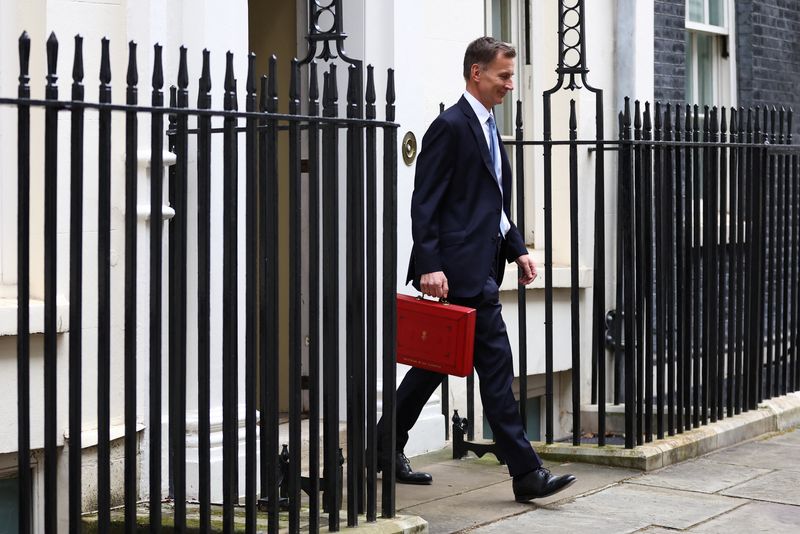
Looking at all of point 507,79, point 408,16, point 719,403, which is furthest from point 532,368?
point 507,79

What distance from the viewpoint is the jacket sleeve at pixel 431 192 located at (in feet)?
18.6

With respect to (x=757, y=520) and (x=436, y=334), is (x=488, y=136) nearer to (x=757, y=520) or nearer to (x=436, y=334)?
(x=436, y=334)

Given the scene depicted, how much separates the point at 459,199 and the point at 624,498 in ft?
4.97

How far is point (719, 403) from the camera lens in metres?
7.73

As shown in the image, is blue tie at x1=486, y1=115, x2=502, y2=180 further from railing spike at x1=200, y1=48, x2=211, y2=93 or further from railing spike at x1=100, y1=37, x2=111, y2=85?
railing spike at x1=100, y1=37, x2=111, y2=85

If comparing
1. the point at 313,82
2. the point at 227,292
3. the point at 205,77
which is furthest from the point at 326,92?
the point at 227,292

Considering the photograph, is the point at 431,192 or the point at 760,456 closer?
the point at 431,192

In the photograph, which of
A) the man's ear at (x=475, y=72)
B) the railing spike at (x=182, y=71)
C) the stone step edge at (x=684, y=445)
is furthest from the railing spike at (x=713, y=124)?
the railing spike at (x=182, y=71)

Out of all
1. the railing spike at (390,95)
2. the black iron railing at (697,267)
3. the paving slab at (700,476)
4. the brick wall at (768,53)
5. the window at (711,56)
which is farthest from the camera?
the brick wall at (768,53)

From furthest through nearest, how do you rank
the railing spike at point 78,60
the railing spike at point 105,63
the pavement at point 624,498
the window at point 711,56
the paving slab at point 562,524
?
the window at point 711,56, the pavement at point 624,498, the paving slab at point 562,524, the railing spike at point 105,63, the railing spike at point 78,60

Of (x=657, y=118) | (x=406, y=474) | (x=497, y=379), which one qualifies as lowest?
(x=406, y=474)

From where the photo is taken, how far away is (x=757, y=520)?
574cm

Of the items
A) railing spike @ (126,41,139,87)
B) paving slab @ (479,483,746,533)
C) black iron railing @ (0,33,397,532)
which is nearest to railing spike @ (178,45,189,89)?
black iron railing @ (0,33,397,532)

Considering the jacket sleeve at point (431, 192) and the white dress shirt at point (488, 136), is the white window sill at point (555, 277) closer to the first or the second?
the white dress shirt at point (488, 136)
